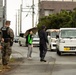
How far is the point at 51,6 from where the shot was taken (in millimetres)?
86250

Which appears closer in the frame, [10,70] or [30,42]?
[10,70]

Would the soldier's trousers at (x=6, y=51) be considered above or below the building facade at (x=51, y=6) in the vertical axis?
below

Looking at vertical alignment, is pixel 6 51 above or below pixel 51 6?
below

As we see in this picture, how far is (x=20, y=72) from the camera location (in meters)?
14.1

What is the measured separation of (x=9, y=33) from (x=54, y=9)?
233 feet

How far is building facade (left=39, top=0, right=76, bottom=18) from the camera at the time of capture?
3324 inches

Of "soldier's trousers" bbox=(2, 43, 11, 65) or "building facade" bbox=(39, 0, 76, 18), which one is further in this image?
"building facade" bbox=(39, 0, 76, 18)

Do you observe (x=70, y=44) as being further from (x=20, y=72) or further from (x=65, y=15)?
(x=65, y=15)

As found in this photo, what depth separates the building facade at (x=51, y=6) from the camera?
84.4m

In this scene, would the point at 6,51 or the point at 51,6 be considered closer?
the point at 6,51

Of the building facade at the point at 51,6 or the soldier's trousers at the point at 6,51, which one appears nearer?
the soldier's trousers at the point at 6,51

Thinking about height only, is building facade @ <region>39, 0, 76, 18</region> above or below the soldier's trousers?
above

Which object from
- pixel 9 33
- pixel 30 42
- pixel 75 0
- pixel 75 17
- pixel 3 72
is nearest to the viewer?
pixel 3 72

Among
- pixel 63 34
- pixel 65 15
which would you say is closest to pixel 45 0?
pixel 65 15
